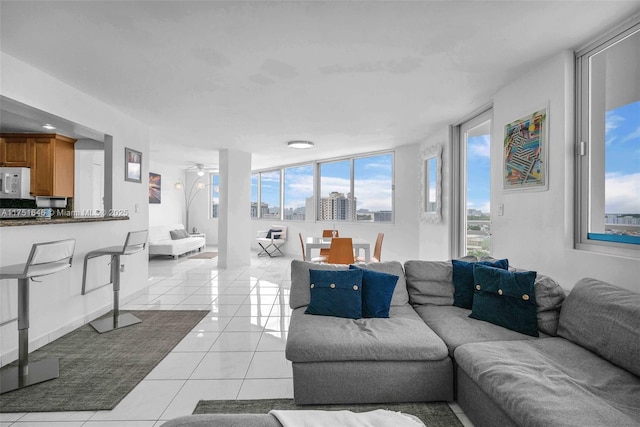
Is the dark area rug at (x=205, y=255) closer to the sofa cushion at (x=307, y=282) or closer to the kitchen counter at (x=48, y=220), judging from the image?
the kitchen counter at (x=48, y=220)

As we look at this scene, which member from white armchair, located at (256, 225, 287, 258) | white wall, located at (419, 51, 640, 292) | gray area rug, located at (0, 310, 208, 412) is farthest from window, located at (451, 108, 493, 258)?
white armchair, located at (256, 225, 287, 258)

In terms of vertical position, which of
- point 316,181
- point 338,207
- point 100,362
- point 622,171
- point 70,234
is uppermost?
point 316,181

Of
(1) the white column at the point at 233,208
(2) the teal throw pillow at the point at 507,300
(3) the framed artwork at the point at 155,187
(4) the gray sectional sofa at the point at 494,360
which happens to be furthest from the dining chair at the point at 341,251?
(3) the framed artwork at the point at 155,187

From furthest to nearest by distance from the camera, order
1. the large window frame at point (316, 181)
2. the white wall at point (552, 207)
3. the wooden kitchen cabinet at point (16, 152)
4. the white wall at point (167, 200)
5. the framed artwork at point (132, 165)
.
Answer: the white wall at point (167, 200), the large window frame at point (316, 181), the wooden kitchen cabinet at point (16, 152), the framed artwork at point (132, 165), the white wall at point (552, 207)

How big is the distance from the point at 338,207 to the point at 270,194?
2721mm

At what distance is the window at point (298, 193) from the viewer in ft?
28.5

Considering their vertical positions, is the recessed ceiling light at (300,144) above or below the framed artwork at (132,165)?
above

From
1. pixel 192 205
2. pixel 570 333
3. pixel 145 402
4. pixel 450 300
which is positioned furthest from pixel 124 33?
pixel 192 205

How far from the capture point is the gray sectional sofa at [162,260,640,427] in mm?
1464

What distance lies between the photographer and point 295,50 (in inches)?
103

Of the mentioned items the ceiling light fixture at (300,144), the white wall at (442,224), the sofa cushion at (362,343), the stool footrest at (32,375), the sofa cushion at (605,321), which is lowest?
the stool footrest at (32,375)

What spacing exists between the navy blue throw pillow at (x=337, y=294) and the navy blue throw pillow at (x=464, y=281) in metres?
0.87

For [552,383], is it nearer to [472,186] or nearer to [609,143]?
[609,143]

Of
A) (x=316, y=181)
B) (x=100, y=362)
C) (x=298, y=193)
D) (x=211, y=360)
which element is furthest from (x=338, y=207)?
(x=100, y=362)
